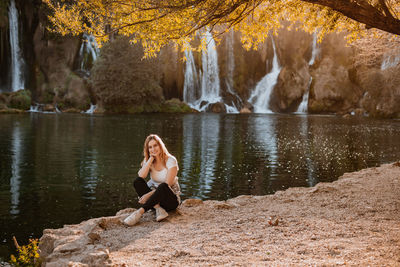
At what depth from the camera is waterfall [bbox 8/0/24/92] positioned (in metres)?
41.0

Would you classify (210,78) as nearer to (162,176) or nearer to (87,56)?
(87,56)

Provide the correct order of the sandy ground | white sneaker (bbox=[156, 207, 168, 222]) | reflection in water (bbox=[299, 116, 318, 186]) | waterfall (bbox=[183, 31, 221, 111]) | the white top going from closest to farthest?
the sandy ground, white sneaker (bbox=[156, 207, 168, 222]), the white top, reflection in water (bbox=[299, 116, 318, 186]), waterfall (bbox=[183, 31, 221, 111])

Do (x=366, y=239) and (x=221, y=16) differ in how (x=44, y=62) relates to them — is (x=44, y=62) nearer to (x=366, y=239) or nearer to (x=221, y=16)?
(x=221, y=16)

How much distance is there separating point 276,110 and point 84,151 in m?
37.5

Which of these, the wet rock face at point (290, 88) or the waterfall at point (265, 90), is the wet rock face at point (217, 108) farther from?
the wet rock face at point (290, 88)

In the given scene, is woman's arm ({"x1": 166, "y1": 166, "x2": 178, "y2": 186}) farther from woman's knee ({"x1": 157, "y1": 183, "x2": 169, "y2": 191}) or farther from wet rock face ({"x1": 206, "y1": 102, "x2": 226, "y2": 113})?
wet rock face ({"x1": 206, "y1": 102, "x2": 226, "y2": 113})

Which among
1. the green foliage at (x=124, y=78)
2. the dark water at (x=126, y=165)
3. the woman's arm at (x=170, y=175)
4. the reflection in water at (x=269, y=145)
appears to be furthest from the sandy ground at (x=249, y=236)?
the green foliage at (x=124, y=78)

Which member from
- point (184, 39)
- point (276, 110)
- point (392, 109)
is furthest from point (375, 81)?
point (184, 39)

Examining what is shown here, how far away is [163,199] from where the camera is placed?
626cm

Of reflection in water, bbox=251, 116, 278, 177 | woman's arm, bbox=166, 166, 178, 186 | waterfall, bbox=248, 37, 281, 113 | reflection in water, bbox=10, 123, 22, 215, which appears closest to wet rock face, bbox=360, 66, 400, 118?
waterfall, bbox=248, 37, 281, 113

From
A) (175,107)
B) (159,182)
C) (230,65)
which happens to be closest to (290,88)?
(230,65)

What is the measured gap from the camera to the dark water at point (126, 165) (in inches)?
328

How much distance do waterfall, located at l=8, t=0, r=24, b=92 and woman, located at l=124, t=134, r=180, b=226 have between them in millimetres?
40548

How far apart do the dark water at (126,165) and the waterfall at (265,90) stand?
27.4 meters
